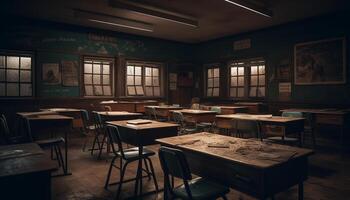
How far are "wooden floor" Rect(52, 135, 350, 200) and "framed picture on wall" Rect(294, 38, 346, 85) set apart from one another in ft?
8.41

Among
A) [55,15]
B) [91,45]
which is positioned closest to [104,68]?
[91,45]

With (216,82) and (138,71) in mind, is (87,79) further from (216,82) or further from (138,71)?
(216,82)

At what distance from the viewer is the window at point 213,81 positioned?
10000 mm

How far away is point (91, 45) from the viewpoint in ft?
27.3

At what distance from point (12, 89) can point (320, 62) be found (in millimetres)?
8246

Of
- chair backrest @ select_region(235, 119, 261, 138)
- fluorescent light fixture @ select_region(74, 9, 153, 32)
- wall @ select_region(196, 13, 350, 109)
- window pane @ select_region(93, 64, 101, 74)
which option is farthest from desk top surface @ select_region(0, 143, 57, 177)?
wall @ select_region(196, 13, 350, 109)

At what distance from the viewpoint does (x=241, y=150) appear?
2154 mm

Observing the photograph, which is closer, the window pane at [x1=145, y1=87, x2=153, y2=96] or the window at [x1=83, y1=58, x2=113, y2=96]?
the window at [x1=83, y1=58, x2=113, y2=96]

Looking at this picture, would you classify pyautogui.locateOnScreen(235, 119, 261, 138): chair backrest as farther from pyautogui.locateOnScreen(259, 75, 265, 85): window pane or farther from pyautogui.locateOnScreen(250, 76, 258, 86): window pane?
pyautogui.locateOnScreen(250, 76, 258, 86): window pane

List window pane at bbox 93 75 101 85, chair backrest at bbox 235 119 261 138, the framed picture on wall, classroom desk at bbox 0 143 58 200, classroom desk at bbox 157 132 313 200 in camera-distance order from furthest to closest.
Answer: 1. window pane at bbox 93 75 101 85
2. the framed picture on wall
3. chair backrest at bbox 235 119 261 138
4. classroom desk at bbox 157 132 313 200
5. classroom desk at bbox 0 143 58 200

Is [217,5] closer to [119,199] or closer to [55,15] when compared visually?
[55,15]

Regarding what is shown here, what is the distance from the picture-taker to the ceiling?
606 cm

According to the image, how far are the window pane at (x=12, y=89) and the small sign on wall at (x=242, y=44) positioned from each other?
6.88 m

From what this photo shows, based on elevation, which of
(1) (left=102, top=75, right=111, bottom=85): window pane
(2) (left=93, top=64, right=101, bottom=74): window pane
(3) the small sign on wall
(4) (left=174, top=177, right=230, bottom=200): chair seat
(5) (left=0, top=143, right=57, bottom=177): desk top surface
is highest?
(3) the small sign on wall
